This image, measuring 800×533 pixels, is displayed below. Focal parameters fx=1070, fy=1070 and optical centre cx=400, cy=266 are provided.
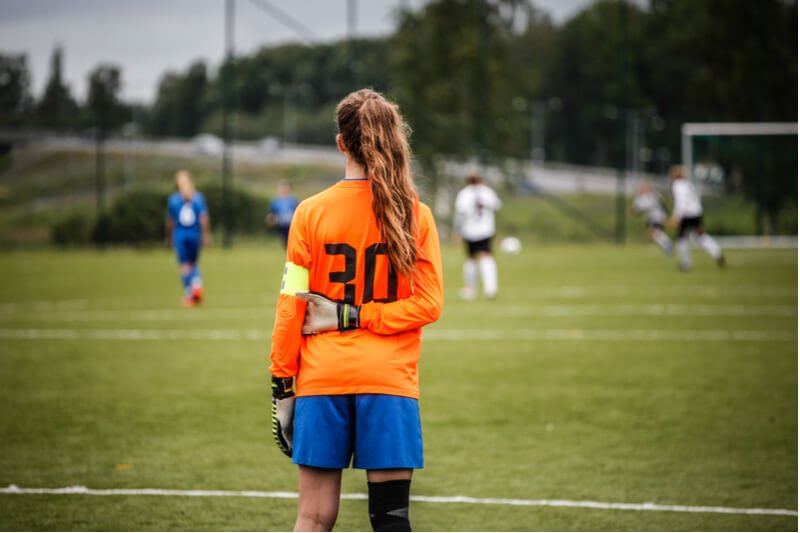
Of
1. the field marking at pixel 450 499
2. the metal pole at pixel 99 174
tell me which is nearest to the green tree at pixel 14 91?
the metal pole at pixel 99 174

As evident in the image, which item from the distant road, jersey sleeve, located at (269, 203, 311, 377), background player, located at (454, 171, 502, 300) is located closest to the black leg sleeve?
jersey sleeve, located at (269, 203, 311, 377)

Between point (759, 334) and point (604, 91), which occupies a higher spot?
point (604, 91)

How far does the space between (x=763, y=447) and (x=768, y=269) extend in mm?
17371

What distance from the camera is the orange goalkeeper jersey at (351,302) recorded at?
12.0 ft

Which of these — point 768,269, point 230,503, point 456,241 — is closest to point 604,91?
point 456,241

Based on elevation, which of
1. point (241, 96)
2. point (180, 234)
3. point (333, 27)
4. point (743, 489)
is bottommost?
point (743, 489)

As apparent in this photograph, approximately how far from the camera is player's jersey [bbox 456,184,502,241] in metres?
17.9

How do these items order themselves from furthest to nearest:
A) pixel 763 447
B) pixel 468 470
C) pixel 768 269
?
pixel 768 269 < pixel 763 447 < pixel 468 470

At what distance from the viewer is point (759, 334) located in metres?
13.2

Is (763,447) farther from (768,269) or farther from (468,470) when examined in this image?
(768,269)

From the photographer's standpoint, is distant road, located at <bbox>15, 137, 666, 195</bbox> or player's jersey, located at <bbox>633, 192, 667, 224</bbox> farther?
distant road, located at <bbox>15, 137, 666, 195</bbox>

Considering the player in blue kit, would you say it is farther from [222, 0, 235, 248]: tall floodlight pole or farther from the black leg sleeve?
[222, 0, 235, 248]: tall floodlight pole

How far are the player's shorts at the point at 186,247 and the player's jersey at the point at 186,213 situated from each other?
0.39 feet

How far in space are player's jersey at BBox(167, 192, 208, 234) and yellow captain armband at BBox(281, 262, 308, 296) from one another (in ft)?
45.7
